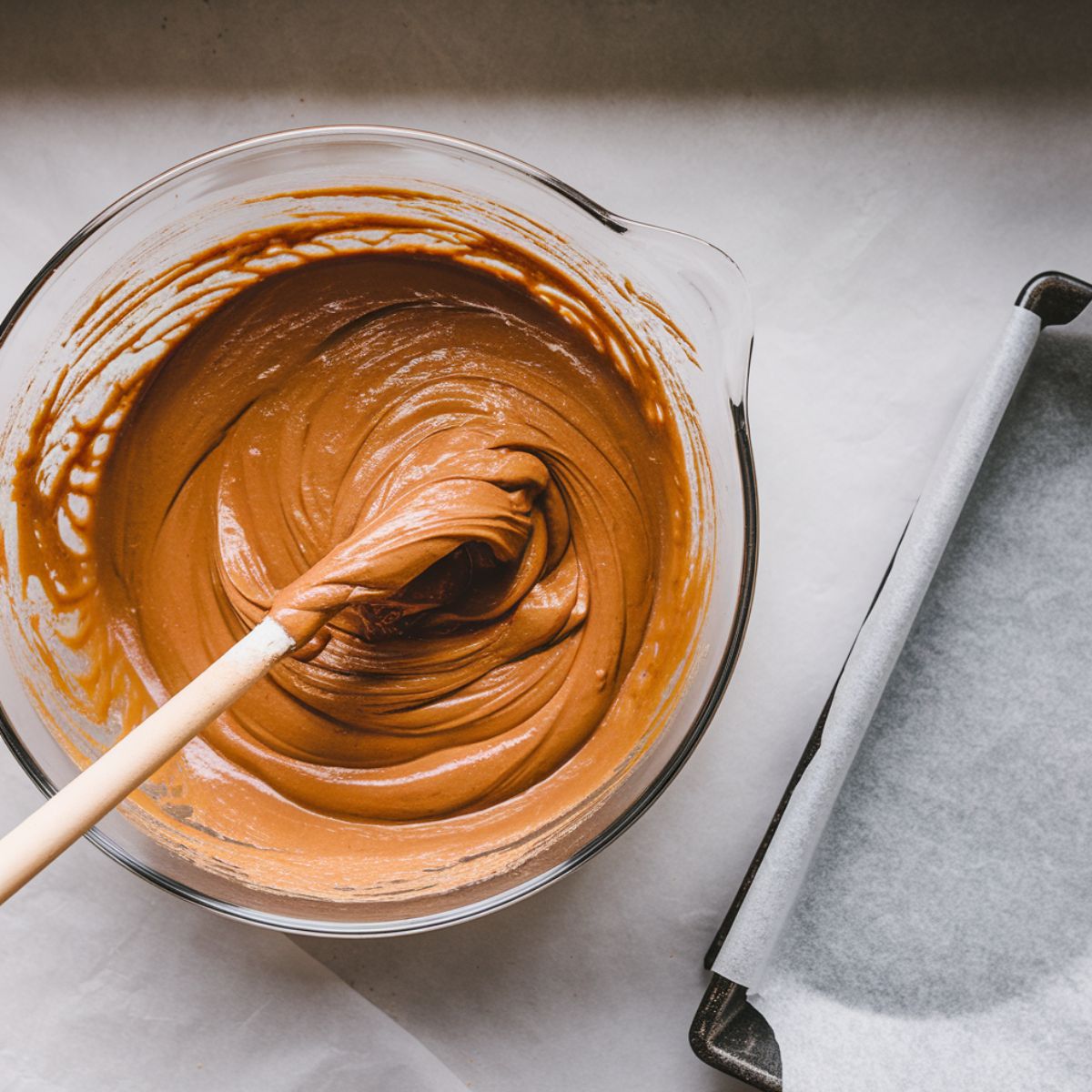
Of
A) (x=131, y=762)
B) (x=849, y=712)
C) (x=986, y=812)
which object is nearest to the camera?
(x=131, y=762)

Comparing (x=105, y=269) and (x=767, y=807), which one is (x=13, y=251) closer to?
(x=105, y=269)

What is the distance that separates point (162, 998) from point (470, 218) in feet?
4.47

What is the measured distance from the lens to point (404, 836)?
161 centimetres

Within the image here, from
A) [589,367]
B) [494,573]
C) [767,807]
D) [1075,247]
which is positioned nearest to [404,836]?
[494,573]

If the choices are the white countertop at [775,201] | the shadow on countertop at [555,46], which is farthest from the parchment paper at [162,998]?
the shadow on countertop at [555,46]

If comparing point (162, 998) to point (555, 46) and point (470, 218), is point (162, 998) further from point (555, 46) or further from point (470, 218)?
point (555, 46)

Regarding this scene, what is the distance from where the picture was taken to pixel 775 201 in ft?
5.40

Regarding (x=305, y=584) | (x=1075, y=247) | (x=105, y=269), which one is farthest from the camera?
(x=1075, y=247)

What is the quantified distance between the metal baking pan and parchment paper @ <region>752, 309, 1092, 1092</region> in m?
0.09

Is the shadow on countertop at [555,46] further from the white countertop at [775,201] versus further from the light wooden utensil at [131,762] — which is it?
the light wooden utensil at [131,762]

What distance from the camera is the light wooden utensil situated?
118cm

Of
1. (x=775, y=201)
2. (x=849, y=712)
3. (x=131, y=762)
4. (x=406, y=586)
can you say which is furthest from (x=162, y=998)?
(x=775, y=201)

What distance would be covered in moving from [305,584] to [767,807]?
2.67ft

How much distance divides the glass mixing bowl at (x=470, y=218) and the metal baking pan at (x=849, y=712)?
0.21m
